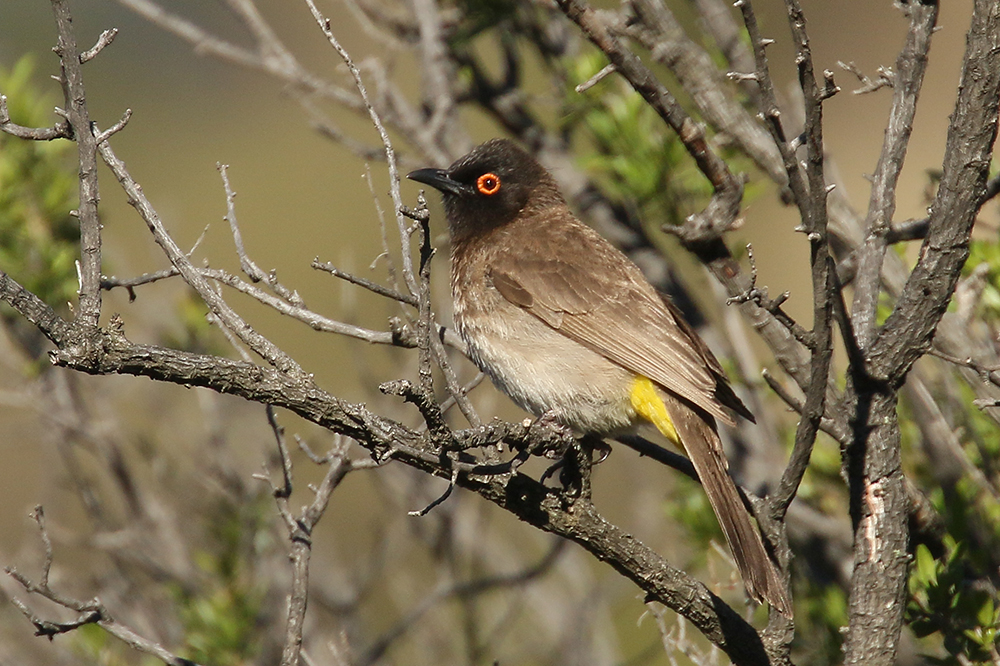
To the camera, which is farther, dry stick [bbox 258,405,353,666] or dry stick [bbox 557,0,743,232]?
dry stick [bbox 557,0,743,232]

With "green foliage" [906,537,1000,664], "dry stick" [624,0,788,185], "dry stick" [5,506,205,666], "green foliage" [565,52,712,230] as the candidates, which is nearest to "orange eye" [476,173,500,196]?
"green foliage" [565,52,712,230]

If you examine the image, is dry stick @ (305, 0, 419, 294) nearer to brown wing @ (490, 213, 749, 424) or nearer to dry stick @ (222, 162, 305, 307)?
dry stick @ (222, 162, 305, 307)

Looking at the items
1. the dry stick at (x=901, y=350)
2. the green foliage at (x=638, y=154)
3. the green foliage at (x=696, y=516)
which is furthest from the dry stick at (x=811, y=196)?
the green foliage at (x=638, y=154)

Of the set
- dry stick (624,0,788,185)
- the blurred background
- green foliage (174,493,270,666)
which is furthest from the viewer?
the blurred background

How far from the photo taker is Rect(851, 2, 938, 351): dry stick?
321 centimetres

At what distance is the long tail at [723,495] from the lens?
3275mm

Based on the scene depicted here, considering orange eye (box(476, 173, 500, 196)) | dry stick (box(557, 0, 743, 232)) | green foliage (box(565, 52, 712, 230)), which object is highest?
green foliage (box(565, 52, 712, 230))

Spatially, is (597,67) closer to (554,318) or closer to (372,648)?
(554,318)

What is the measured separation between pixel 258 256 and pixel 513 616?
844 centimetres

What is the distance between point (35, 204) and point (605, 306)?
2.77 meters

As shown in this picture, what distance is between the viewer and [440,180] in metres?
4.79

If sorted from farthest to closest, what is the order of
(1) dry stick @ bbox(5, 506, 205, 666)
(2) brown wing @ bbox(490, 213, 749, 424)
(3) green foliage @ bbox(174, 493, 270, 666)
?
1. (3) green foliage @ bbox(174, 493, 270, 666)
2. (2) brown wing @ bbox(490, 213, 749, 424)
3. (1) dry stick @ bbox(5, 506, 205, 666)

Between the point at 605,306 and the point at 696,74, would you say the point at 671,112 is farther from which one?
the point at 605,306

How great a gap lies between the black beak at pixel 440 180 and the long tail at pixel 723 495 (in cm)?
147
